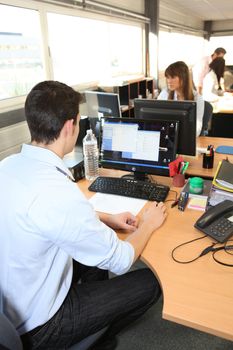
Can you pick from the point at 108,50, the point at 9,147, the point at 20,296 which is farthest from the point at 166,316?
the point at 108,50

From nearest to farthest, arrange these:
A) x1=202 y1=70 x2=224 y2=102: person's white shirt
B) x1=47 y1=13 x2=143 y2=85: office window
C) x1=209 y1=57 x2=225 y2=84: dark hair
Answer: x1=47 y1=13 x2=143 y2=85: office window
x1=202 y1=70 x2=224 y2=102: person's white shirt
x1=209 y1=57 x2=225 y2=84: dark hair

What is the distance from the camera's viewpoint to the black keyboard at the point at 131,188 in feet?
5.09

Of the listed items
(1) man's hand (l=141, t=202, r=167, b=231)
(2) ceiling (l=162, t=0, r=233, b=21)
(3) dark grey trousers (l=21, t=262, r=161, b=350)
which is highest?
(2) ceiling (l=162, t=0, r=233, b=21)

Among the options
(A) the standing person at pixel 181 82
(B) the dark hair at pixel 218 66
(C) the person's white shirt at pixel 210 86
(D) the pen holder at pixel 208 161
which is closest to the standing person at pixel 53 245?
(D) the pen holder at pixel 208 161

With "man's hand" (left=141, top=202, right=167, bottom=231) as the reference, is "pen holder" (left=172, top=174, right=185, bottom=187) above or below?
above

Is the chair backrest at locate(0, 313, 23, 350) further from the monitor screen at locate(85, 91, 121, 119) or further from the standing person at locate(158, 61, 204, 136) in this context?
the standing person at locate(158, 61, 204, 136)

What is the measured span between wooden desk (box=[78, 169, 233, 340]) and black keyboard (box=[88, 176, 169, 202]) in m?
0.23

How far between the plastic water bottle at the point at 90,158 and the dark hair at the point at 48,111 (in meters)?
0.74

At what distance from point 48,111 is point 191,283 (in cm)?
77

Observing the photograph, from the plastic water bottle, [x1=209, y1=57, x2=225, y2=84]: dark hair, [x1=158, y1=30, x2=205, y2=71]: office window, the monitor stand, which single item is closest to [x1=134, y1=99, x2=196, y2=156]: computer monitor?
the monitor stand

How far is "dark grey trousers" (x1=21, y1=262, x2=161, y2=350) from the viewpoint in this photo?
107 centimetres

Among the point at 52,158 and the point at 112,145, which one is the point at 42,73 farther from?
the point at 52,158

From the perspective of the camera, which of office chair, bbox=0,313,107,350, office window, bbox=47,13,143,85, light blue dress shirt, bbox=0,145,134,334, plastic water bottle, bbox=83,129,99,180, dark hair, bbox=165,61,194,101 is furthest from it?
office window, bbox=47,13,143,85

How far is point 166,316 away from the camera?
2.93 ft
